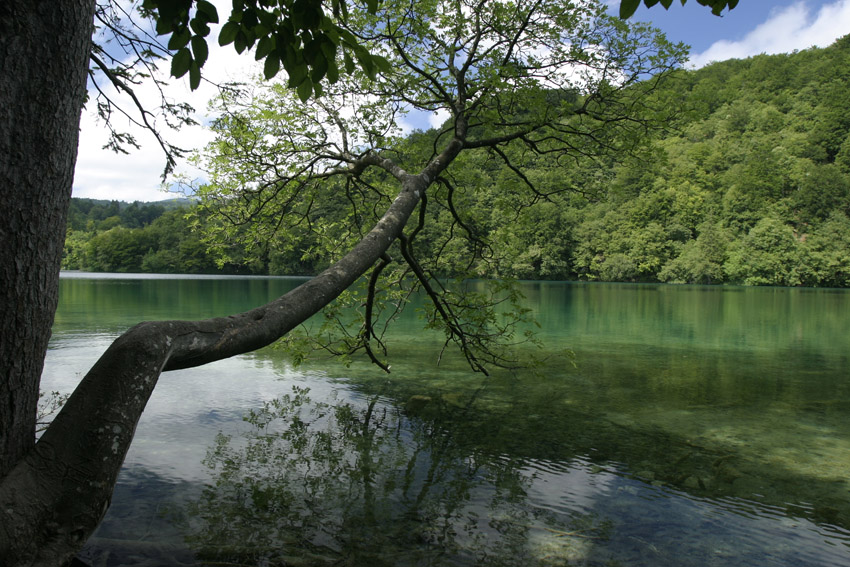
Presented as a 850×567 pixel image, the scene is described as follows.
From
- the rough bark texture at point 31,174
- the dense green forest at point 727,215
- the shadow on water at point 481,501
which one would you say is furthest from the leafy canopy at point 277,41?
the dense green forest at point 727,215

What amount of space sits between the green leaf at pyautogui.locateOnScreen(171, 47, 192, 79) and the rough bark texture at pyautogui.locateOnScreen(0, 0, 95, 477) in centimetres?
40

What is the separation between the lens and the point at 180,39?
→ 7.45ft

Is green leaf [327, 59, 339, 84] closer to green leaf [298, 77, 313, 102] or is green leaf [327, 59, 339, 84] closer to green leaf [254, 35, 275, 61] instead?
green leaf [298, 77, 313, 102]

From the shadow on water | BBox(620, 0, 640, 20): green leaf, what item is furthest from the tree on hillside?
the shadow on water

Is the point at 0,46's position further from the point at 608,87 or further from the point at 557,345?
the point at 557,345

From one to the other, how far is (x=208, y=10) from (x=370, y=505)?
4.45m

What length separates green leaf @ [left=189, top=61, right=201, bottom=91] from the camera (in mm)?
2301

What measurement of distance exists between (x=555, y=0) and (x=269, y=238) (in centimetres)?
467

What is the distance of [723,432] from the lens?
8.12m

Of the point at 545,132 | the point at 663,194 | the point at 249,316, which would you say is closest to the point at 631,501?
the point at 545,132

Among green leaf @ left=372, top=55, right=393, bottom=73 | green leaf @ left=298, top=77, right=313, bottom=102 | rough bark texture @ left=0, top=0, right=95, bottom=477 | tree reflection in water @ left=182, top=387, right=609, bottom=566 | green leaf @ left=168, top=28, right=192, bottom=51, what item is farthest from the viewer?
tree reflection in water @ left=182, top=387, right=609, bottom=566

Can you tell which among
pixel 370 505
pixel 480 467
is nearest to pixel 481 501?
pixel 480 467

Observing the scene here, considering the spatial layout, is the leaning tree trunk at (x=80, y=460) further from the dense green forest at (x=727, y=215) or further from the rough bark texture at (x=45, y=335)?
the dense green forest at (x=727, y=215)

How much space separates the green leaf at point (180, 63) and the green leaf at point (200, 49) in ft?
0.12
